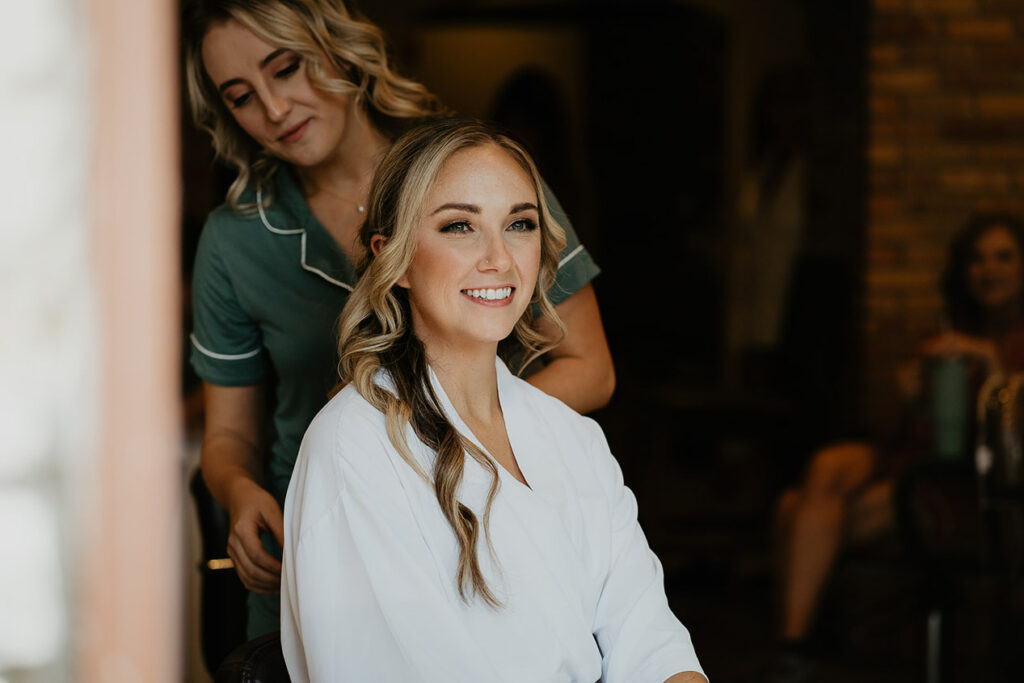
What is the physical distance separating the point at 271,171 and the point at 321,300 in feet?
0.73

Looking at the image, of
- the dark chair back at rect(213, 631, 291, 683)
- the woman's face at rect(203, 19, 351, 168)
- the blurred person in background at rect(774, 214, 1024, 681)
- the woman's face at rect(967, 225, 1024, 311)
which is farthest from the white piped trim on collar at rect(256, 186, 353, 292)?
the woman's face at rect(967, 225, 1024, 311)

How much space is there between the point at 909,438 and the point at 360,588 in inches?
99.6

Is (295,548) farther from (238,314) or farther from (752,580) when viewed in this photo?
(752,580)

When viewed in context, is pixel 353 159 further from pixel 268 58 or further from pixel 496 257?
pixel 496 257

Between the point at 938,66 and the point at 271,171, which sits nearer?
the point at 271,171

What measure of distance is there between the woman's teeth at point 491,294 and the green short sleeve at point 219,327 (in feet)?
1.51


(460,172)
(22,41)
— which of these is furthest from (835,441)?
(22,41)

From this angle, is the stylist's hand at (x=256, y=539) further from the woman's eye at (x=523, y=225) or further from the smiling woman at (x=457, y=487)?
the woman's eye at (x=523, y=225)

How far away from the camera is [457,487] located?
1412 millimetres

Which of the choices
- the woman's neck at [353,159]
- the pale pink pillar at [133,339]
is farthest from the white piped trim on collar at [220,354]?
the pale pink pillar at [133,339]

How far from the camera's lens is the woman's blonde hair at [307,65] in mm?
1648

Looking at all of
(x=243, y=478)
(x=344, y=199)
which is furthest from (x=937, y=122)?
(x=243, y=478)

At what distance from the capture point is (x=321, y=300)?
178 cm

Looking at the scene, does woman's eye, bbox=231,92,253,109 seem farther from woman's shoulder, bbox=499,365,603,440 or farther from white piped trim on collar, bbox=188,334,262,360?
woman's shoulder, bbox=499,365,603,440
